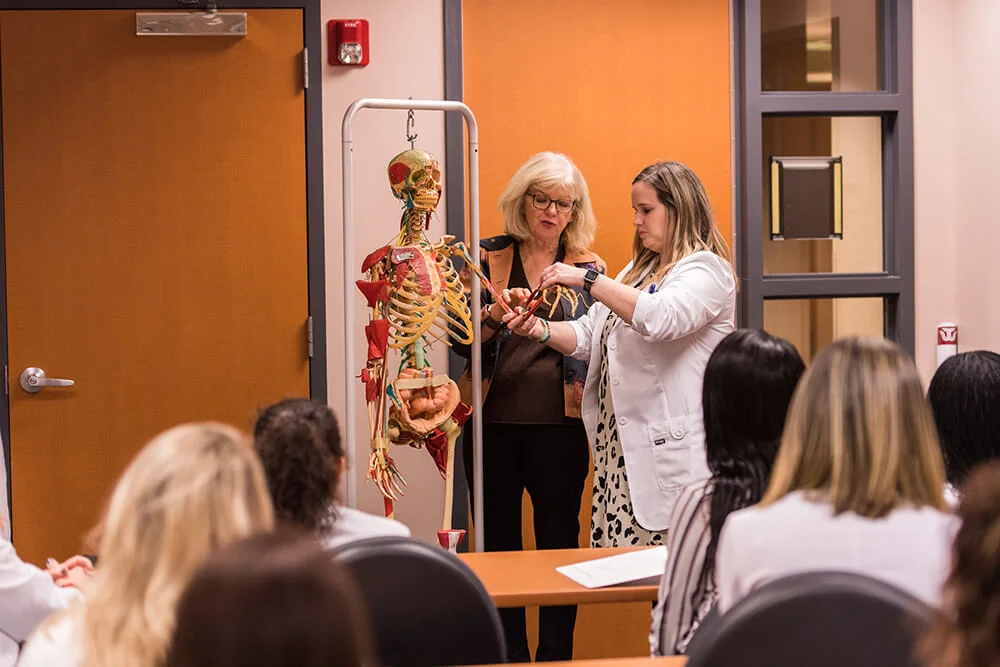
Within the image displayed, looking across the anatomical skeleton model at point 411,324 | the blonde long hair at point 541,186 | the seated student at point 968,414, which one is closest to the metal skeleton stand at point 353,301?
the anatomical skeleton model at point 411,324

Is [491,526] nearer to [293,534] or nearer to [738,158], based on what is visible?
[738,158]

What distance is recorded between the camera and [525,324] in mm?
3488

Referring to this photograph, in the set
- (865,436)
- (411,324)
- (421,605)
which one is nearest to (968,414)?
(865,436)

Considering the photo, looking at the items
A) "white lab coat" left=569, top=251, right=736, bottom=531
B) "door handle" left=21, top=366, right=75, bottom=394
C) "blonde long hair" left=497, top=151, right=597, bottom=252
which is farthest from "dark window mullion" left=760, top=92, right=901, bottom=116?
"door handle" left=21, top=366, right=75, bottom=394

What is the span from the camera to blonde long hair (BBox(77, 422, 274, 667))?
48.9 inches

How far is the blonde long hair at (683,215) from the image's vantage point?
3389 mm

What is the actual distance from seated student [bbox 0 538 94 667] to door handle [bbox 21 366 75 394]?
6.54 ft

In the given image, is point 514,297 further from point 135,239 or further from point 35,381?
point 35,381

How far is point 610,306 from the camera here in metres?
3.28

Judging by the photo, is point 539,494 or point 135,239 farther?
point 135,239

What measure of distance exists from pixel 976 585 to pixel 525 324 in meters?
2.49

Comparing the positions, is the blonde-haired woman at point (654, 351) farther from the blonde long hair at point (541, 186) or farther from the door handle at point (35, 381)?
the door handle at point (35, 381)

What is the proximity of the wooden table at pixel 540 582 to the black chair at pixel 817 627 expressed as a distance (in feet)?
3.04

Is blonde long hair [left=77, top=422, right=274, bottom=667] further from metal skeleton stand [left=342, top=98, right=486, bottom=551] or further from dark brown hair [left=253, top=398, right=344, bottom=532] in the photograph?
metal skeleton stand [left=342, top=98, right=486, bottom=551]
